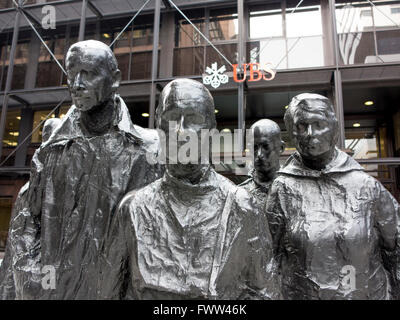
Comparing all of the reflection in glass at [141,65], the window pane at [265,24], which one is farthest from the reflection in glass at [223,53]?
the reflection in glass at [141,65]

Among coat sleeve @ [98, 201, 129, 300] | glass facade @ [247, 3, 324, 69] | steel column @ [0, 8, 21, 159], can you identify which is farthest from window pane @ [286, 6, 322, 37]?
coat sleeve @ [98, 201, 129, 300]

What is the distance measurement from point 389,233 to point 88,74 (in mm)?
1544

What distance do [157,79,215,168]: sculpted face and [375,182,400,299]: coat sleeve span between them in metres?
1.00

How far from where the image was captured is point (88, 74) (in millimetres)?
1773

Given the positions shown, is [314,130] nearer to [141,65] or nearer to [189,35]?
[189,35]

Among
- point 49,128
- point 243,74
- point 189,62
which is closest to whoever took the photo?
point 49,128

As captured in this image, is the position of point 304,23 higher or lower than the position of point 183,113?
higher

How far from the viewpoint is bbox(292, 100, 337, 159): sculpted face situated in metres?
1.74

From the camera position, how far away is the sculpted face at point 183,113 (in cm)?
118

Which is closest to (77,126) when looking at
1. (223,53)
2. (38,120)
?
(223,53)

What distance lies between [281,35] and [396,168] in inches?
189

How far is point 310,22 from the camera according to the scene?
400 inches

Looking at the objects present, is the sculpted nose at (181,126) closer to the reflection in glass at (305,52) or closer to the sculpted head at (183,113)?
the sculpted head at (183,113)
